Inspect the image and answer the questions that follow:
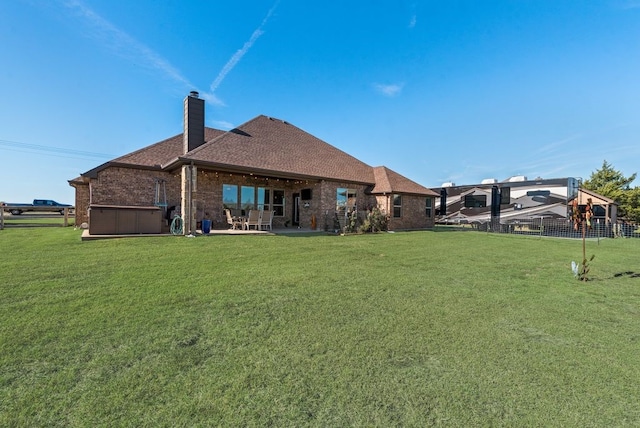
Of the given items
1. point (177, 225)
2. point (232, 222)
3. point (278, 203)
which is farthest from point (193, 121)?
A: point (278, 203)

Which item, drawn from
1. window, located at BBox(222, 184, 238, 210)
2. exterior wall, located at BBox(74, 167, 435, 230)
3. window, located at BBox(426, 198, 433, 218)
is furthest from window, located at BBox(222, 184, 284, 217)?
window, located at BBox(426, 198, 433, 218)

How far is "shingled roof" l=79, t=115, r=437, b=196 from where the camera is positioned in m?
11.6

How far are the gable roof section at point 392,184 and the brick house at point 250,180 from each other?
6 cm

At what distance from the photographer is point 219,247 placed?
26.2ft

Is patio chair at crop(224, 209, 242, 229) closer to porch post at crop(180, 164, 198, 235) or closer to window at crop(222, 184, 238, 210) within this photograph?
window at crop(222, 184, 238, 210)

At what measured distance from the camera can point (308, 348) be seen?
2.69 m

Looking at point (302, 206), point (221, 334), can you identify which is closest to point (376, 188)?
point (302, 206)

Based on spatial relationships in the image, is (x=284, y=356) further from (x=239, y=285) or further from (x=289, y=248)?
(x=289, y=248)

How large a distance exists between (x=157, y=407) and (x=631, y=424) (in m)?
3.22

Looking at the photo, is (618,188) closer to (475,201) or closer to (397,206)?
(475,201)

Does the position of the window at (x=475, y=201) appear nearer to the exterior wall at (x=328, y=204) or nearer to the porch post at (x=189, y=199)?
the exterior wall at (x=328, y=204)

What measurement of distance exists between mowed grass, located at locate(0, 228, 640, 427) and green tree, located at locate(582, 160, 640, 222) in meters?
25.6

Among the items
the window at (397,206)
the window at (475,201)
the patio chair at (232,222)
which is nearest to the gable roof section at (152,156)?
the patio chair at (232,222)

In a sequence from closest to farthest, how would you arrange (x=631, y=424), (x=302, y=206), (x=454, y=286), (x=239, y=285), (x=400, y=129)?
(x=631, y=424), (x=239, y=285), (x=454, y=286), (x=302, y=206), (x=400, y=129)
